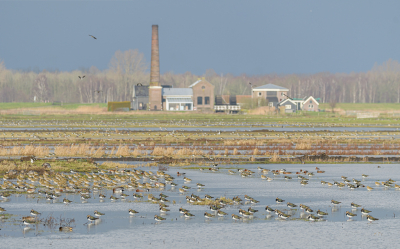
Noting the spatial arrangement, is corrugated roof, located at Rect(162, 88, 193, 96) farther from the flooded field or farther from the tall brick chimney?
the flooded field

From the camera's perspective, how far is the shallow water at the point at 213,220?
64.0ft

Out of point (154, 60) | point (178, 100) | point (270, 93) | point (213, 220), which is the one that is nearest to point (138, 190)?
point (213, 220)

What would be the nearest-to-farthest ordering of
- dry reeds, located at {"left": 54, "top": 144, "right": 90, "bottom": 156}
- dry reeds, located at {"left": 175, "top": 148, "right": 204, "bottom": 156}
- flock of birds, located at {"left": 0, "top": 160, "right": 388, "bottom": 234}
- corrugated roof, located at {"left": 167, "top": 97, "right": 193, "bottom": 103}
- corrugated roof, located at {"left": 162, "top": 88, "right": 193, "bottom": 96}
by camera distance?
flock of birds, located at {"left": 0, "top": 160, "right": 388, "bottom": 234} → dry reeds, located at {"left": 54, "top": 144, "right": 90, "bottom": 156} → dry reeds, located at {"left": 175, "top": 148, "right": 204, "bottom": 156} → corrugated roof, located at {"left": 167, "top": 97, "right": 193, "bottom": 103} → corrugated roof, located at {"left": 162, "top": 88, "right": 193, "bottom": 96}

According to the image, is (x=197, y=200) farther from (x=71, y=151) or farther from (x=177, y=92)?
(x=177, y=92)

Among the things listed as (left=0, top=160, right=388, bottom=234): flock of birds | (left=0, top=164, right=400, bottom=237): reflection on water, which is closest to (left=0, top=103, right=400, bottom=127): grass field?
(left=0, top=160, right=388, bottom=234): flock of birds

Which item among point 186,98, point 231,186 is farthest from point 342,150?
point 186,98

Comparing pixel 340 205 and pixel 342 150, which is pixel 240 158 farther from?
pixel 340 205

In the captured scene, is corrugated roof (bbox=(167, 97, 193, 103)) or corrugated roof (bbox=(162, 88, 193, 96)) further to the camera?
corrugated roof (bbox=(162, 88, 193, 96))

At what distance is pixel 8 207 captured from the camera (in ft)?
79.4

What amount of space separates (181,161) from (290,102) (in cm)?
11471

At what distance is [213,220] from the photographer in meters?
22.4

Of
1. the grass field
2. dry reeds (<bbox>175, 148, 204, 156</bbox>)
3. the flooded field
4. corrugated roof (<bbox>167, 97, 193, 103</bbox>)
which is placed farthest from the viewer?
corrugated roof (<bbox>167, 97, 193, 103</bbox>)

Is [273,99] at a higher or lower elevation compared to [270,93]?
lower

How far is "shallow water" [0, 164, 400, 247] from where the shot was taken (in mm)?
19516
